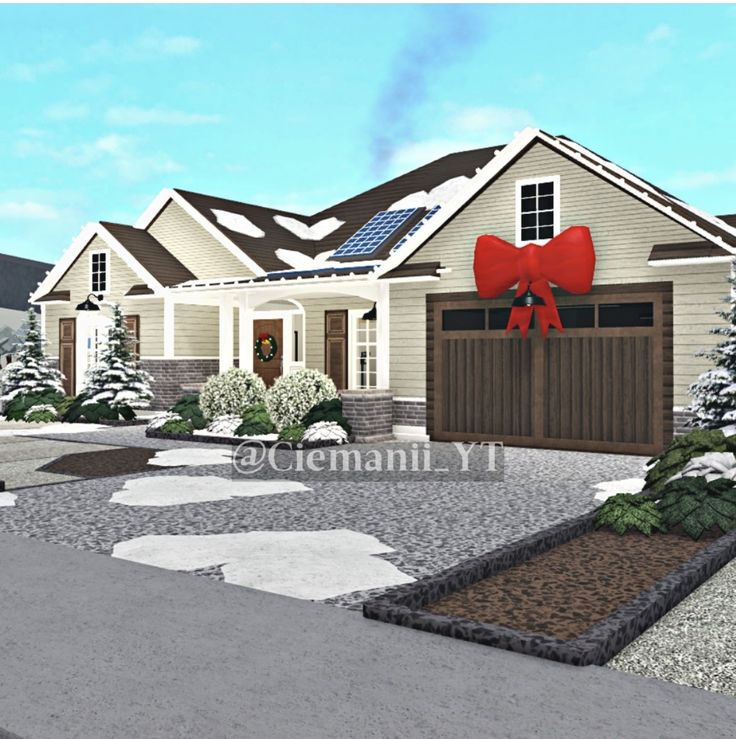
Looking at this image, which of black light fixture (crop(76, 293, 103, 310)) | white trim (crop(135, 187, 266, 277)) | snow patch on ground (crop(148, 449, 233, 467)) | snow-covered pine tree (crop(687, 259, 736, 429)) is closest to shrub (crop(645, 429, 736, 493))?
snow-covered pine tree (crop(687, 259, 736, 429))

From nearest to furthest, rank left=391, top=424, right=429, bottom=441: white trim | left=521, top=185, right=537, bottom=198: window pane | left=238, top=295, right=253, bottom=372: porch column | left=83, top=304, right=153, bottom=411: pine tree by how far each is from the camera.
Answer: left=521, top=185, right=537, bottom=198: window pane
left=391, top=424, right=429, bottom=441: white trim
left=238, top=295, right=253, bottom=372: porch column
left=83, top=304, right=153, bottom=411: pine tree

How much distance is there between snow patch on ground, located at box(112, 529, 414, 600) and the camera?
6.27 m

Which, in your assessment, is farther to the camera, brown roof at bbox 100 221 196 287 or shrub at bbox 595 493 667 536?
brown roof at bbox 100 221 196 287

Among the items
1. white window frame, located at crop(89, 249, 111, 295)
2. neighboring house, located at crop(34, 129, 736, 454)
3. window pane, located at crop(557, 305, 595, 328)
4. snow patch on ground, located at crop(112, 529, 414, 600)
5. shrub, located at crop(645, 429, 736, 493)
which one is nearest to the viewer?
snow patch on ground, located at crop(112, 529, 414, 600)

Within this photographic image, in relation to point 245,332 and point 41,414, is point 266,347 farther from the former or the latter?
point 41,414

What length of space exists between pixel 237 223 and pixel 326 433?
425 inches

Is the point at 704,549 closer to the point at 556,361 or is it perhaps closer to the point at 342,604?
the point at 342,604

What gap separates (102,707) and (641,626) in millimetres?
3145

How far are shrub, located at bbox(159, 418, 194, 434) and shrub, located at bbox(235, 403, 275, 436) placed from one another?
1.27 m

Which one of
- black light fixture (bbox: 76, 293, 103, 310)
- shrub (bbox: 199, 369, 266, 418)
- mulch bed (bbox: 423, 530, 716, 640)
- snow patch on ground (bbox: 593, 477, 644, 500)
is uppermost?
black light fixture (bbox: 76, 293, 103, 310)

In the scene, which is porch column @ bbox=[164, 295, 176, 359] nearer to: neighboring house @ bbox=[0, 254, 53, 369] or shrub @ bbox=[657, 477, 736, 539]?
shrub @ bbox=[657, 477, 736, 539]

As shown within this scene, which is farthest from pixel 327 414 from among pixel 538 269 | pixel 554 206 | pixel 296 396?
pixel 554 206

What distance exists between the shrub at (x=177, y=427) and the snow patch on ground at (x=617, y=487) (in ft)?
31.1

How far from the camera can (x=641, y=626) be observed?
5125mm
